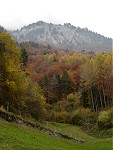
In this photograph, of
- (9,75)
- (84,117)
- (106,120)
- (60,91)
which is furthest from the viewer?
(60,91)

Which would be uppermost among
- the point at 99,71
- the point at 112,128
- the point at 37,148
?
the point at 99,71

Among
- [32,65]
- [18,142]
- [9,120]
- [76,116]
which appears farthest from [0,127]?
[32,65]

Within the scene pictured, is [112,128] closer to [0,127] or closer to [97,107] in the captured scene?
[97,107]

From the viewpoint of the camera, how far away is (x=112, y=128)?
60344 millimetres

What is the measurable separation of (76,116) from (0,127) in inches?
1812

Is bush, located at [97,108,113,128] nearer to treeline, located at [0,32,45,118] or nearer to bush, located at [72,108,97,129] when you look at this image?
bush, located at [72,108,97,129]

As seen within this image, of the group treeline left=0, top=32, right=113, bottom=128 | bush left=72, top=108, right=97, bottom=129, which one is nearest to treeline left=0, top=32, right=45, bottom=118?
treeline left=0, top=32, right=113, bottom=128

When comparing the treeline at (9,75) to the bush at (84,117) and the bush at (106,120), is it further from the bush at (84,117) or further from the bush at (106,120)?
the bush at (84,117)

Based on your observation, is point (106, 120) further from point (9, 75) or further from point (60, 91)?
point (60, 91)

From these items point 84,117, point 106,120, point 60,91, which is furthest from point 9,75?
point 60,91

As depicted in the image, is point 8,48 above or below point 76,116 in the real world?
above

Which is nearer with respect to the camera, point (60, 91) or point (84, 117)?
point (84, 117)

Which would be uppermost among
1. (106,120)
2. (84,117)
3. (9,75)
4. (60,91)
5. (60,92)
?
(9,75)

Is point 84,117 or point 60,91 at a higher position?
point 60,91
